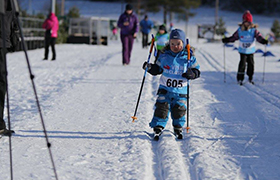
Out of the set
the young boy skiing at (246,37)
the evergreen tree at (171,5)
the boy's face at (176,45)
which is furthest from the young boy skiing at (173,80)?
the evergreen tree at (171,5)

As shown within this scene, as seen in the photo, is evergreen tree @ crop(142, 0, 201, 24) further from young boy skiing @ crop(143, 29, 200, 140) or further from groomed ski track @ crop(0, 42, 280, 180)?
young boy skiing @ crop(143, 29, 200, 140)

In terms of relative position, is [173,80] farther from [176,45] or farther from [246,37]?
[246,37]

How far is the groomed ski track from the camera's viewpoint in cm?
443

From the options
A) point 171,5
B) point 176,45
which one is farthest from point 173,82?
point 171,5

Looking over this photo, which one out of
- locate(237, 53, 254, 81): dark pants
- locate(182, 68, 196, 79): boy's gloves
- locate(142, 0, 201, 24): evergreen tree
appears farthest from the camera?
locate(142, 0, 201, 24): evergreen tree

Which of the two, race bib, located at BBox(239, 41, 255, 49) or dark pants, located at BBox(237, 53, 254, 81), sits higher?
race bib, located at BBox(239, 41, 255, 49)

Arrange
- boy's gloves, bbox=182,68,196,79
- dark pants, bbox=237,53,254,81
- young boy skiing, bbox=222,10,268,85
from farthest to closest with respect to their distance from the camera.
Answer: dark pants, bbox=237,53,254,81 → young boy skiing, bbox=222,10,268,85 → boy's gloves, bbox=182,68,196,79

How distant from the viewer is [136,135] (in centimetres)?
564

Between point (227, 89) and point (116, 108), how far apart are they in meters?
3.20

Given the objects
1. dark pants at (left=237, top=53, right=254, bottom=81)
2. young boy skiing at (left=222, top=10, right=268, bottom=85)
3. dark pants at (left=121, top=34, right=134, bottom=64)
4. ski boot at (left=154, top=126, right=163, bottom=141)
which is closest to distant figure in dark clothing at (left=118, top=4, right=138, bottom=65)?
dark pants at (left=121, top=34, right=134, bottom=64)

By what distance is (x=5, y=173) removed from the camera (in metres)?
4.25

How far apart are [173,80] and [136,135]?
0.78 m

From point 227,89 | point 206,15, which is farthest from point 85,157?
point 206,15

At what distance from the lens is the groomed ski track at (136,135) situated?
174 inches
